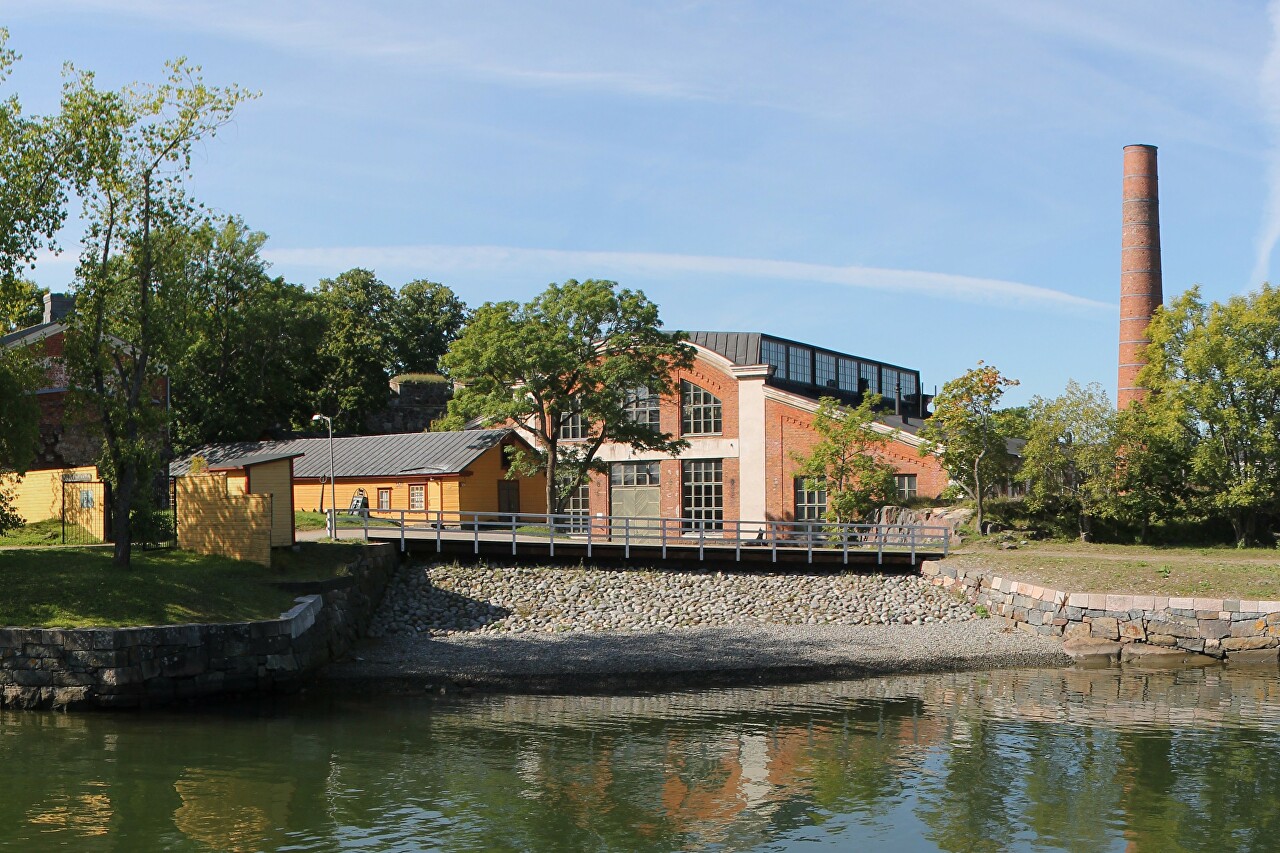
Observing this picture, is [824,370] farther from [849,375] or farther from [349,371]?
[349,371]

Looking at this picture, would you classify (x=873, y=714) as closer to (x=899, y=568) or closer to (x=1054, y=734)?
(x=1054, y=734)

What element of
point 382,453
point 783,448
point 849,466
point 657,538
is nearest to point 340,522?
point 382,453

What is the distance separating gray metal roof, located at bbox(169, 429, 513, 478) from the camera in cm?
3856

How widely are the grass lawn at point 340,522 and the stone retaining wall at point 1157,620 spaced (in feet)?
56.0

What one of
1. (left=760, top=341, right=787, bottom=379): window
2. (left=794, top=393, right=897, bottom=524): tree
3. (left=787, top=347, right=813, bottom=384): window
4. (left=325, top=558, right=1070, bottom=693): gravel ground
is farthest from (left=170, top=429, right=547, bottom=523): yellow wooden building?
(left=787, top=347, right=813, bottom=384): window

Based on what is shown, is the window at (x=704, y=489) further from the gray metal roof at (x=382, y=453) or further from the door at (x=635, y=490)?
the gray metal roof at (x=382, y=453)

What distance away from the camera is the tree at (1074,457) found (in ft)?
107

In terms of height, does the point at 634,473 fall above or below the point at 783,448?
below

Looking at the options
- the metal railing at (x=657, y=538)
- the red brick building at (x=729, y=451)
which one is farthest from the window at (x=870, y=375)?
the metal railing at (x=657, y=538)

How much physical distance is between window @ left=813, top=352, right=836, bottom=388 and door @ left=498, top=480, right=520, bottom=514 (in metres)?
15.8

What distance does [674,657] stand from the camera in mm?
23156

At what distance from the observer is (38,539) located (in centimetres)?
2681

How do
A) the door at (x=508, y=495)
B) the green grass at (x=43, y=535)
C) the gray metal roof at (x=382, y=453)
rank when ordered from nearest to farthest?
1. the green grass at (x=43, y=535)
2. the gray metal roof at (x=382, y=453)
3. the door at (x=508, y=495)

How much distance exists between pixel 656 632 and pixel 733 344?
2169cm
